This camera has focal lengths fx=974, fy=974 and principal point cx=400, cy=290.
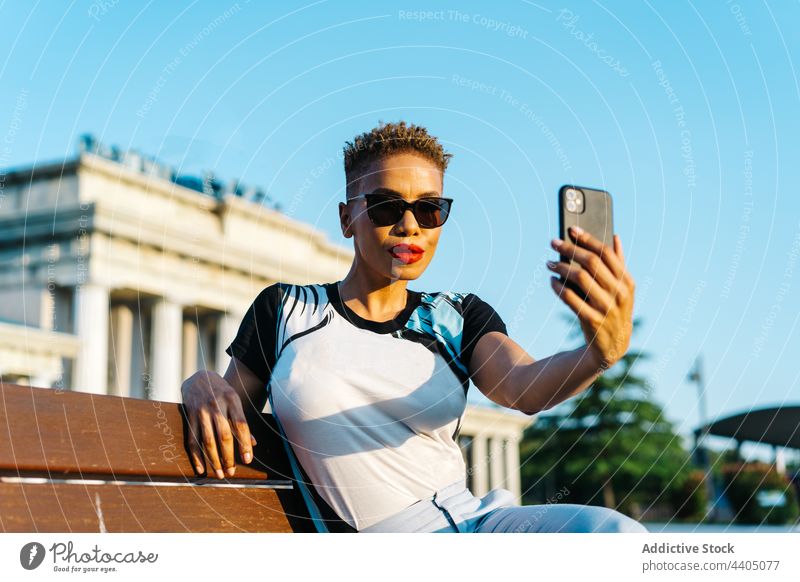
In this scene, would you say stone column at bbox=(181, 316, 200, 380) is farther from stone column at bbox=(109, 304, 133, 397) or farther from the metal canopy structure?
the metal canopy structure

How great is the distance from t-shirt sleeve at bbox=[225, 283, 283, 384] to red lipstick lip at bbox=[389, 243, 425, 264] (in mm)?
442

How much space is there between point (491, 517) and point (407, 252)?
0.83m

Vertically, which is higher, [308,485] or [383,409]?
[383,409]

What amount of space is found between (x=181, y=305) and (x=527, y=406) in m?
39.0

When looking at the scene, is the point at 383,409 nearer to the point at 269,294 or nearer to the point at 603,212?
the point at 269,294

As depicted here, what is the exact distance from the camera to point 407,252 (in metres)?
2.99

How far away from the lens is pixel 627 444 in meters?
61.5

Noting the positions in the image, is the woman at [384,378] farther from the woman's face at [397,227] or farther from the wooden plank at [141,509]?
the wooden plank at [141,509]

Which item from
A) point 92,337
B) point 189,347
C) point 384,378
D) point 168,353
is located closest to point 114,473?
point 384,378

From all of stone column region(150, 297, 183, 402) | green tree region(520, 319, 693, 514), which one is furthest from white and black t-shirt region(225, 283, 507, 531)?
green tree region(520, 319, 693, 514)

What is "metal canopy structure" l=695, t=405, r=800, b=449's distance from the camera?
5.29 m

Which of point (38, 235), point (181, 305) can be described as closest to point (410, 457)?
point (38, 235)

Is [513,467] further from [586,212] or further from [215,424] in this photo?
[586,212]
